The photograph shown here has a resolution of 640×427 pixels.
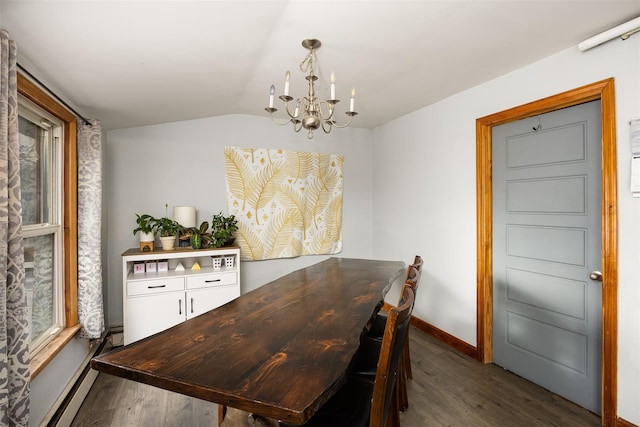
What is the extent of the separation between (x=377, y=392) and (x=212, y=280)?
2374 mm

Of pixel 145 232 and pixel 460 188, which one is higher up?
pixel 460 188

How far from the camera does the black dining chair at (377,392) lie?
1.09 metres

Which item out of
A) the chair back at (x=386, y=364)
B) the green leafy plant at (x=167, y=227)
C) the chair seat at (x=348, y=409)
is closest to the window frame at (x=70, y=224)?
the green leafy plant at (x=167, y=227)

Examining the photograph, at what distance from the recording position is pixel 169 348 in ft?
4.03

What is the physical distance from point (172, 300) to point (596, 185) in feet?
10.9

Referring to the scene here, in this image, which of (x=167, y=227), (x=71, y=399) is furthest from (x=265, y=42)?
(x=71, y=399)

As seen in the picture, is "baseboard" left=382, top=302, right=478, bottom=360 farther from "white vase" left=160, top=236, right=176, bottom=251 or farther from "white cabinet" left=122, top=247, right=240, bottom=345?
"white vase" left=160, top=236, right=176, bottom=251

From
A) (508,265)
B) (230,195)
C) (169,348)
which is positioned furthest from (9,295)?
(508,265)

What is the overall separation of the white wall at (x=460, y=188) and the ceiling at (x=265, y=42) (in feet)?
0.56

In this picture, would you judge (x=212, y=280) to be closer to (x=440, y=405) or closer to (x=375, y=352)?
(x=375, y=352)

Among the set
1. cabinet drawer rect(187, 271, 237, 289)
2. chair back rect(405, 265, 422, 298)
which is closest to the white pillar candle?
cabinet drawer rect(187, 271, 237, 289)

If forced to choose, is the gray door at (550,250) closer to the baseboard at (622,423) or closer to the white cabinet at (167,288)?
the baseboard at (622,423)

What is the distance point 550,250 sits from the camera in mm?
2340

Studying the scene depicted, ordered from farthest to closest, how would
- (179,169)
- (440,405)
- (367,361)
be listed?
(179,169) → (440,405) → (367,361)
